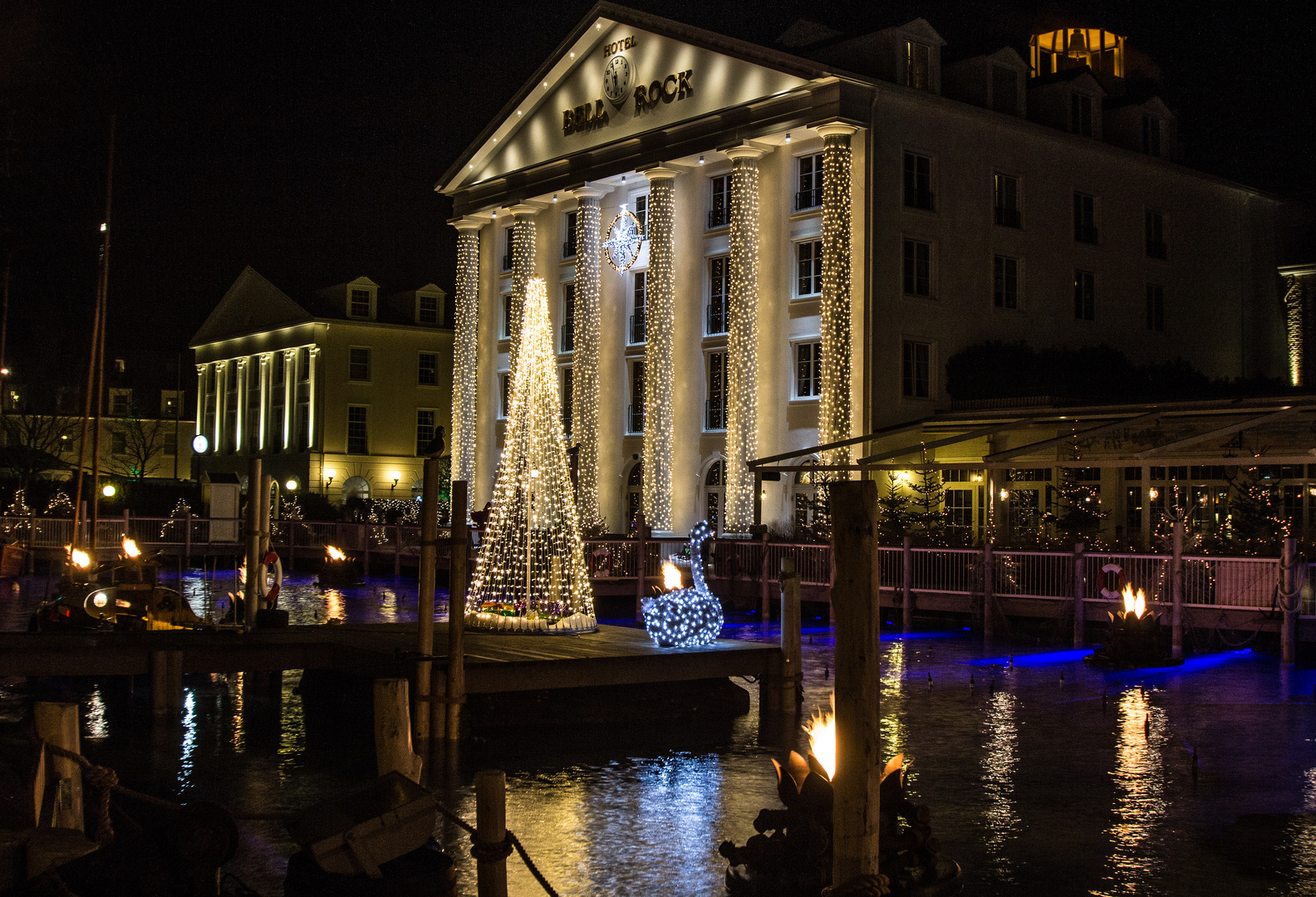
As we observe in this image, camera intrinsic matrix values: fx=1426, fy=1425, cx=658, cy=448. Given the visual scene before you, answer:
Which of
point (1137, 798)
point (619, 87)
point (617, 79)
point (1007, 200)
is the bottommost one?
point (1137, 798)

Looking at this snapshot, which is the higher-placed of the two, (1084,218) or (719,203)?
(719,203)

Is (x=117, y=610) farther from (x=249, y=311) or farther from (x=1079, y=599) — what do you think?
(x=249, y=311)

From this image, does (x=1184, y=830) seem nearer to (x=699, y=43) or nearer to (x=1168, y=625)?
(x=1168, y=625)

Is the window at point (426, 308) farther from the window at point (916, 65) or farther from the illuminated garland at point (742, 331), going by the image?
the window at point (916, 65)

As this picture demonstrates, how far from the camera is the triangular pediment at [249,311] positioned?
67812mm

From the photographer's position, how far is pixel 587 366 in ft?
155

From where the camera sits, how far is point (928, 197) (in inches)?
1566

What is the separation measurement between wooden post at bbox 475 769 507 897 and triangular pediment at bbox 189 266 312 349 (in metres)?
60.3

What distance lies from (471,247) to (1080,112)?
22144 mm

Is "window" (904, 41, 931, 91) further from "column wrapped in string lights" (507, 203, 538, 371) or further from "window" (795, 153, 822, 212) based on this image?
"column wrapped in string lights" (507, 203, 538, 371)

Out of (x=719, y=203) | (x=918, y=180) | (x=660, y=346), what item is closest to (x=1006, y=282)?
(x=918, y=180)

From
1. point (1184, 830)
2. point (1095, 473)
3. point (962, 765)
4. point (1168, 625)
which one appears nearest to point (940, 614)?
point (1168, 625)

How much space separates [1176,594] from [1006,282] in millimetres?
20588

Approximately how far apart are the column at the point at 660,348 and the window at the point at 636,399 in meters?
2.57
